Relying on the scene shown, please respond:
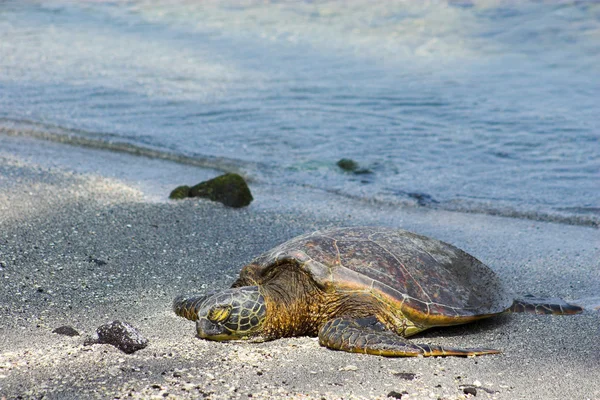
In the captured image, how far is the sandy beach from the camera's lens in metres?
3.06

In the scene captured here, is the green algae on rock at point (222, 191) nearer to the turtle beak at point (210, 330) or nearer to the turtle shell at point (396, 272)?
the turtle shell at point (396, 272)

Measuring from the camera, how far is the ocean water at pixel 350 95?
7500mm

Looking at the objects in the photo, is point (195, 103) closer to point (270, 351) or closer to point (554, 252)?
point (554, 252)

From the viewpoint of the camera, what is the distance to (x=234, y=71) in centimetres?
1162

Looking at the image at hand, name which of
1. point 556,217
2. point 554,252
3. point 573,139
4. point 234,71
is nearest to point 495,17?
point 234,71

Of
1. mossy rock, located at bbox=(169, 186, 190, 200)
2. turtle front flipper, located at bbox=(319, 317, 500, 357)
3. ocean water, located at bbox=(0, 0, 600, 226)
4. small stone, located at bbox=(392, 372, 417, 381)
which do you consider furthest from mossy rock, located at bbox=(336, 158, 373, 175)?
small stone, located at bbox=(392, 372, 417, 381)

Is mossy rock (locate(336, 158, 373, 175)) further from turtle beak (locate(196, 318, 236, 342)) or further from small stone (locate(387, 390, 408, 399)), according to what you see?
small stone (locate(387, 390, 408, 399))

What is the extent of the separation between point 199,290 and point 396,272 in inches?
50.4

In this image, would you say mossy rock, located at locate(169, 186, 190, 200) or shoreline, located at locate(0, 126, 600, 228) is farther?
shoreline, located at locate(0, 126, 600, 228)

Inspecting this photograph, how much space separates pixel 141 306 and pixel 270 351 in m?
0.91

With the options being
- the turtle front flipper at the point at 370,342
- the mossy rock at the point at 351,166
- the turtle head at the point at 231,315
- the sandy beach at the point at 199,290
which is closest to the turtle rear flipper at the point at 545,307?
the sandy beach at the point at 199,290

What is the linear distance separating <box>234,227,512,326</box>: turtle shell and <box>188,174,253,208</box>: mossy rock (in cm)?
194

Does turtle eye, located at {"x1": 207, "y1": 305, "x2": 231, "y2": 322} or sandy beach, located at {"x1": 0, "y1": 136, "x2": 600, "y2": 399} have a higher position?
turtle eye, located at {"x1": 207, "y1": 305, "x2": 231, "y2": 322}

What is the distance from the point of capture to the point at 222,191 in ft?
19.5
